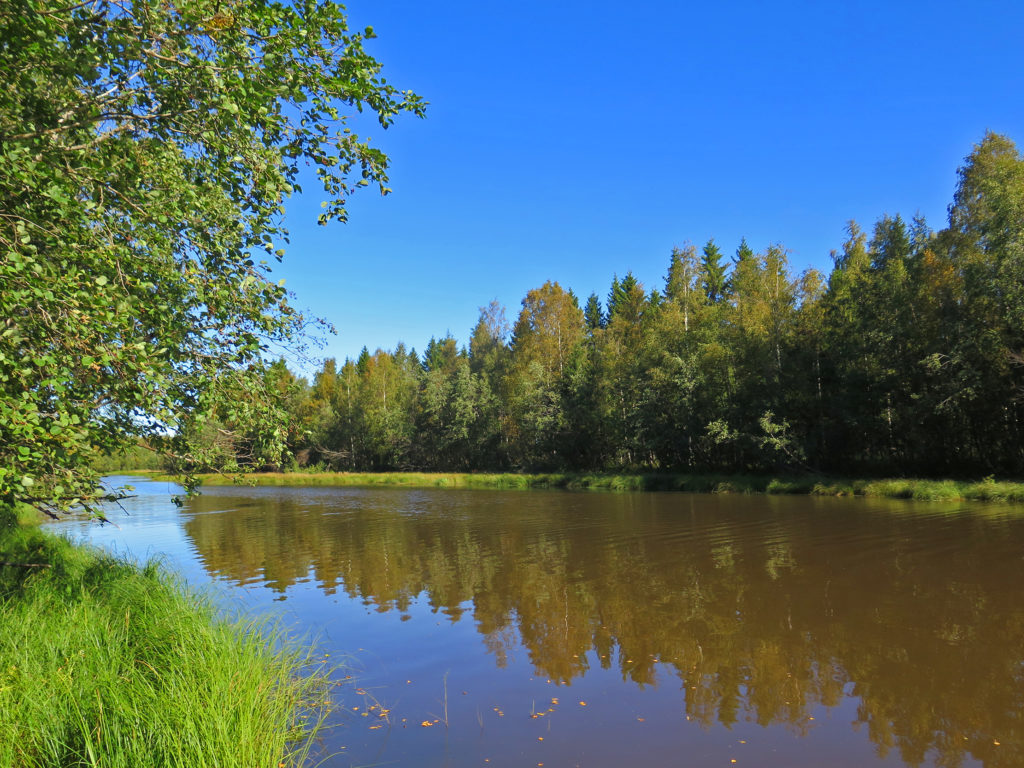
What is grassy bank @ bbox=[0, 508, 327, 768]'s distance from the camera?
155 inches

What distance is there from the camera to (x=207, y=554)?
58.4 ft

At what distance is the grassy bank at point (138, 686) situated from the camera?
394 centimetres

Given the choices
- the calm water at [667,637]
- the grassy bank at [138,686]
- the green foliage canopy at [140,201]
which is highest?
the green foliage canopy at [140,201]

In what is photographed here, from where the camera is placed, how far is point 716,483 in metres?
33.4

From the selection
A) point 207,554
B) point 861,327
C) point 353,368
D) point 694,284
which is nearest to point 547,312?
point 694,284

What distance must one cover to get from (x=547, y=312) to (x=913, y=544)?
38.5m

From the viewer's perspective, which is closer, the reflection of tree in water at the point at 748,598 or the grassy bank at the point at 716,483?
the reflection of tree in water at the point at 748,598

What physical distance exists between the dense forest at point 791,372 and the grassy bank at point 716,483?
9.28 ft

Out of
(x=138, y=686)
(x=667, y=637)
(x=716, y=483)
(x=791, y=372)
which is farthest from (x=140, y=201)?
(x=791, y=372)

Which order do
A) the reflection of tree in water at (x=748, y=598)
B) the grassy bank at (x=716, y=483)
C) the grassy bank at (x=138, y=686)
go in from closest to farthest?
the grassy bank at (x=138, y=686), the reflection of tree in water at (x=748, y=598), the grassy bank at (x=716, y=483)

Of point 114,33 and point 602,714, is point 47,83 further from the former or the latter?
point 602,714

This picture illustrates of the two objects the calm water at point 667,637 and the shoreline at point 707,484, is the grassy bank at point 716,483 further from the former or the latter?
the calm water at point 667,637

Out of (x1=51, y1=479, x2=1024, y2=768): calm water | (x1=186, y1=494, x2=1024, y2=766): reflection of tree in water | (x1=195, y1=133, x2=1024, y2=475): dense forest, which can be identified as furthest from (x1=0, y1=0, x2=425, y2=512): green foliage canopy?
(x1=186, y1=494, x2=1024, y2=766): reflection of tree in water

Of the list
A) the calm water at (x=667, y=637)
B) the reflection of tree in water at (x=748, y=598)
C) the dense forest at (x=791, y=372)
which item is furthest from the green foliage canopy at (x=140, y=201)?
the reflection of tree in water at (x=748, y=598)
